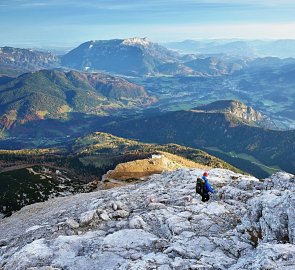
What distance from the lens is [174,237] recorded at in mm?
38625

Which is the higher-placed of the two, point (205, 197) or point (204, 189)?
point (204, 189)

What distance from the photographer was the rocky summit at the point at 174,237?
105 ft

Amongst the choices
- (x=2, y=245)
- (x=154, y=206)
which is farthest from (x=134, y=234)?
(x=2, y=245)

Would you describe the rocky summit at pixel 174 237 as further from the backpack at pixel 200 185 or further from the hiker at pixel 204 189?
the backpack at pixel 200 185

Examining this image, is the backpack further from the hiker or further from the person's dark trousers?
the person's dark trousers

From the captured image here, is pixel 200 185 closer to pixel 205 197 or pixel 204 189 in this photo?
pixel 204 189

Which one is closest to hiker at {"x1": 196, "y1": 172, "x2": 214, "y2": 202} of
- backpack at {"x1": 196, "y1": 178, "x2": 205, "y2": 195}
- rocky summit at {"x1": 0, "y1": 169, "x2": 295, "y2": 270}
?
backpack at {"x1": 196, "y1": 178, "x2": 205, "y2": 195}

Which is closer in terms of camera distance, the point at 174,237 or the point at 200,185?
the point at 174,237

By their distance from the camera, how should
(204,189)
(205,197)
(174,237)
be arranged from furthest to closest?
(204,189) < (205,197) < (174,237)

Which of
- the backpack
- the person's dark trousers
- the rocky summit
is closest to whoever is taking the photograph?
the rocky summit

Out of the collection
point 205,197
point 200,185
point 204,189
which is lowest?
point 205,197

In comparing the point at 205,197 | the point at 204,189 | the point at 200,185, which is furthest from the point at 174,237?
the point at 200,185

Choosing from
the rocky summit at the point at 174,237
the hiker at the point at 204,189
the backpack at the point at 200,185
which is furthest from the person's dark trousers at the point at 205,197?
the rocky summit at the point at 174,237

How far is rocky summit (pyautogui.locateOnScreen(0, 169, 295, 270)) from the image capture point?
32094mm
